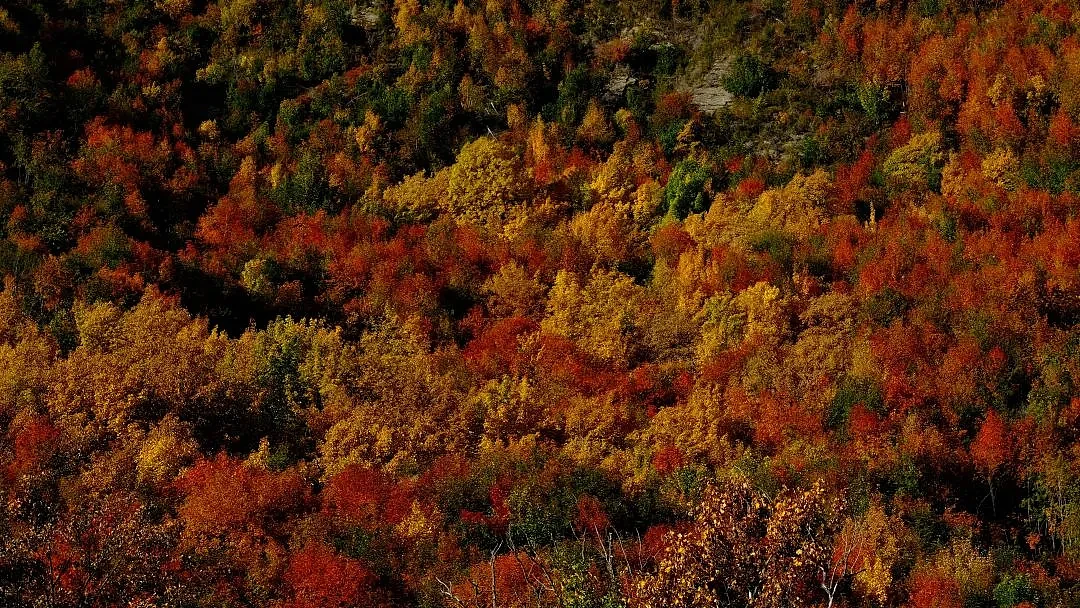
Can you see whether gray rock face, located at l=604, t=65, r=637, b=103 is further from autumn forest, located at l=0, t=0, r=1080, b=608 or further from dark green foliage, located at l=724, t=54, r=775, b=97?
dark green foliage, located at l=724, t=54, r=775, b=97

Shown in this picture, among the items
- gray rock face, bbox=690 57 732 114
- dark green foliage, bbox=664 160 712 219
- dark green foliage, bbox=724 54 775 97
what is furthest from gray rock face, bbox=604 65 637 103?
dark green foliage, bbox=664 160 712 219

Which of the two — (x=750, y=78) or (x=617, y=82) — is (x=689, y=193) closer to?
(x=750, y=78)

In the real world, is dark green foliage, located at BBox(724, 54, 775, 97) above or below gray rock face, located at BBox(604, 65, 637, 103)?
above

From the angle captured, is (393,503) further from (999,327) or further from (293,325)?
(999,327)

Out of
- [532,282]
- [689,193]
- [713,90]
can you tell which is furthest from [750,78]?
[532,282]

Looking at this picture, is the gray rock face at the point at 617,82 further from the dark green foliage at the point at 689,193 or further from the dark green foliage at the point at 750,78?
the dark green foliage at the point at 689,193

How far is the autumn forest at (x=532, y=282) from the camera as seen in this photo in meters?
54.3

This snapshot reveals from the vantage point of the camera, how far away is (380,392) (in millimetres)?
64688

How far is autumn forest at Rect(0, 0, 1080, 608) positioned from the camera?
2137 inches

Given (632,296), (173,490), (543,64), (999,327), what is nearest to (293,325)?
(173,490)

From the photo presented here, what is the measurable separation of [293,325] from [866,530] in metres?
31.9

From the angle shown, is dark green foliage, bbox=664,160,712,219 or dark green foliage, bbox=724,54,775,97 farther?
dark green foliage, bbox=724,54,775,97

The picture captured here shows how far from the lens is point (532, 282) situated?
72.4 metres

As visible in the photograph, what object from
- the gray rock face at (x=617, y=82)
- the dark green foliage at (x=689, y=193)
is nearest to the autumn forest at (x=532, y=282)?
Answer: the dark green foliage at (x=689, y=193)
